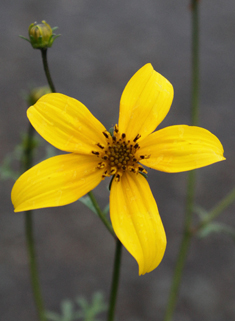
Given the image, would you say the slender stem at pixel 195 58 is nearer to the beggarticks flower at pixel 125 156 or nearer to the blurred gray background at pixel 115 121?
the beggarticks flower at pixel 125 156

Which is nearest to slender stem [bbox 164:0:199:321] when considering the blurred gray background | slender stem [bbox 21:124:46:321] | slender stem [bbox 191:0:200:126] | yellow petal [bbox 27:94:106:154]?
slender stem [bbox 191:0:200:126]

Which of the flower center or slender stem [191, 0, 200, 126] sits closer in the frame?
the flower center

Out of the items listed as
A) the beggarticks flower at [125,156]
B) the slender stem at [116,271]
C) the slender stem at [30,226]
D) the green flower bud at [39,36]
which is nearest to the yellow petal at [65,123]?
the beggarticks flower at [125,156]

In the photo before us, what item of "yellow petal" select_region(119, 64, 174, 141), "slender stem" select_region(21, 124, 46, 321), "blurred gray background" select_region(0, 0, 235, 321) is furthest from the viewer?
"blurred gray background" select_region(0, 0, 235, 321)

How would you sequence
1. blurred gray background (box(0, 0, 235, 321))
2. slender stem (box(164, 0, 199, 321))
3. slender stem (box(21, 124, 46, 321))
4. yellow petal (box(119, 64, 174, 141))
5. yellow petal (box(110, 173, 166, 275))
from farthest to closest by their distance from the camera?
blurred gray background (box(0, 0, 235, 321))
slender stem (box(164, 0, 199, 321))
slender stem (box(21, 124, 46, 321))
yellow petal (box(119, 64, 174, 141))
yellow petal (box(110, 173, 166, 275))

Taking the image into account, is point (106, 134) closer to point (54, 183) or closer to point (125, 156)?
point (125, 156)

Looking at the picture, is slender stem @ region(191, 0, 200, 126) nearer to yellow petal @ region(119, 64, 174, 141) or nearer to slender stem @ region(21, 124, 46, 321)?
yellow petal @ region(119, 64, 174, 141)

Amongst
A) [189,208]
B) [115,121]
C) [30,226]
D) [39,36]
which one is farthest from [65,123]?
[115,121]
